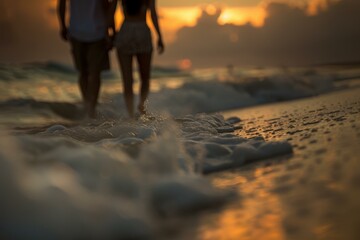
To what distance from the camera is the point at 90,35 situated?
5.43 meters

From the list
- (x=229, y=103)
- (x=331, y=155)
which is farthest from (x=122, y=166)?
(x=229, y=103)

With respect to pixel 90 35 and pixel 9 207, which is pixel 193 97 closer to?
pixel 90 35

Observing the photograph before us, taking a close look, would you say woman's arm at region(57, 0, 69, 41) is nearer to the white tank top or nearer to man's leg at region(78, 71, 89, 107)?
the white tank top

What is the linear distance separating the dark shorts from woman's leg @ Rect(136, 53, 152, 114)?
1.34ft

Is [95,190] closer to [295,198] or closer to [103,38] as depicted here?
[295,198]

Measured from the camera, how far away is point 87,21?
17.8 ft

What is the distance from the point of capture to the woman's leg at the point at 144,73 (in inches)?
216

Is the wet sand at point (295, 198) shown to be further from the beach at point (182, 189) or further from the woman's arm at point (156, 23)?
the woman's arm at point (156, 23)

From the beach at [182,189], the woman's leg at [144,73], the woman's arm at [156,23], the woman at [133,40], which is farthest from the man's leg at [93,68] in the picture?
the beach at [182,189]

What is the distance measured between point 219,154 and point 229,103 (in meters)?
7.87

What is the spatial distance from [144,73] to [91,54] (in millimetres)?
644

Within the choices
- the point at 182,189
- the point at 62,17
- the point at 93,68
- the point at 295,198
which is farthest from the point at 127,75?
the point at 295,198

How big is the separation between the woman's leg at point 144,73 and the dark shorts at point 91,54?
41 cm

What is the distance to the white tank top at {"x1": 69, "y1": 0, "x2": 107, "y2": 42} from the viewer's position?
5.42m
